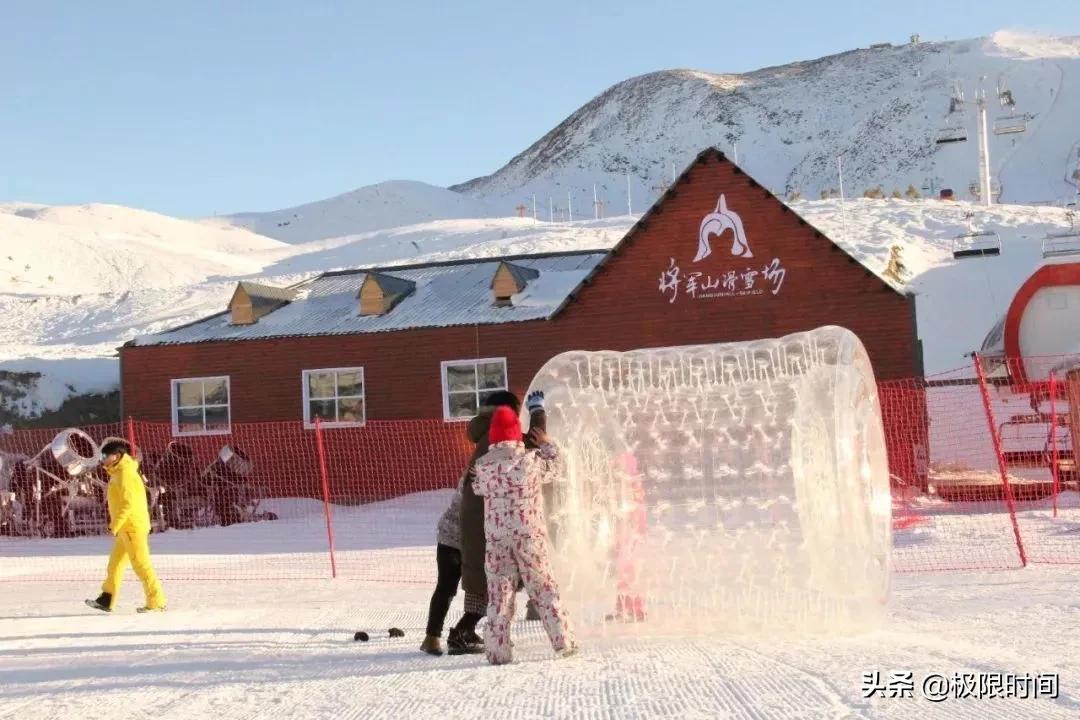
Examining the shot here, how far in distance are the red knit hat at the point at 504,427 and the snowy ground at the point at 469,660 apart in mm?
1448

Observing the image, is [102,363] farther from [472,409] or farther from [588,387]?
[588,387]

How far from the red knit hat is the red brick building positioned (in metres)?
16.0

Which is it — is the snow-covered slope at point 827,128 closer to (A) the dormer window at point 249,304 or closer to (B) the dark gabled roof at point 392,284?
(B) the dark gabled roof at point 392,284

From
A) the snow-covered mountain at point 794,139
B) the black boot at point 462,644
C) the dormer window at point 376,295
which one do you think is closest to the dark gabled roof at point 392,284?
the dormer window at point 376,295

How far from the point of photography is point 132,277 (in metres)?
80.7

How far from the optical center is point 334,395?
26.6 meters

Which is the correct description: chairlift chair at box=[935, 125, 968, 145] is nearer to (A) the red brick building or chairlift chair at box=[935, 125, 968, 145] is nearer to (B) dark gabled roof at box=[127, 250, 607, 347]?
(B) dark gabled roof at box=[127, 250, 607, 347]

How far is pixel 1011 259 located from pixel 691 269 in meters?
27.9

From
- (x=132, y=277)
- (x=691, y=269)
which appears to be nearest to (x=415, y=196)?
(x=132, y=277)

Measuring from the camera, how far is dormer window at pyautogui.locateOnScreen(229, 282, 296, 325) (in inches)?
1111

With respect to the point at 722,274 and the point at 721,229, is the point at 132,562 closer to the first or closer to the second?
the point at 722,274

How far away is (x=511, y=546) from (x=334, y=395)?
62.7ft

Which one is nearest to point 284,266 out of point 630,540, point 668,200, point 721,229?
point 668,200

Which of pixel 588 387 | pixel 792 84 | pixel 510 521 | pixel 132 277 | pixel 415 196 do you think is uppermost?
pixel 792 84
